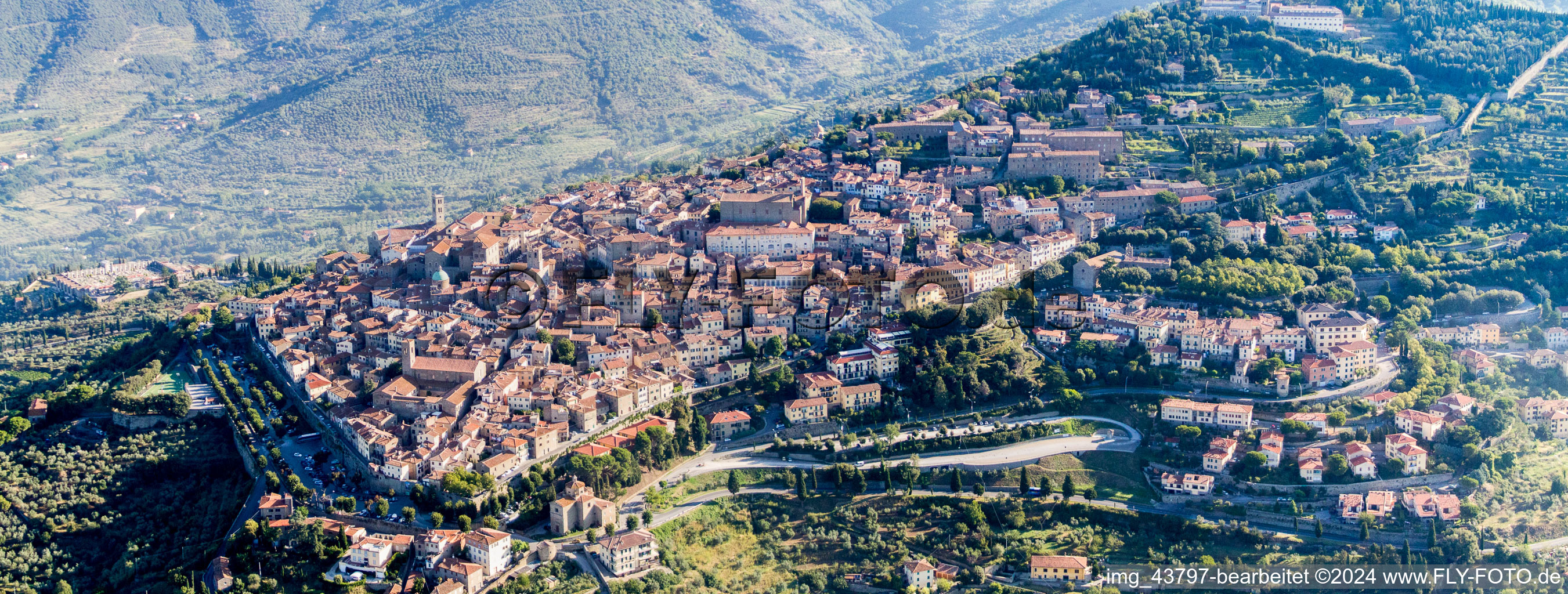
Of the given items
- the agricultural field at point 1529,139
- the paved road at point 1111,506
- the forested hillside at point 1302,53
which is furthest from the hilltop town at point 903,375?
the forested hillside at point 1302,53

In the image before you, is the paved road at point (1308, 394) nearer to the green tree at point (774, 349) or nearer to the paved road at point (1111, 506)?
the paved road at point (1111, 506)

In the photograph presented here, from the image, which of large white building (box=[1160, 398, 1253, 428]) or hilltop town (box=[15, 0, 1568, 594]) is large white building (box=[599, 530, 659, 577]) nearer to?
hilltop town (box=[15, 0, 1568, 594])

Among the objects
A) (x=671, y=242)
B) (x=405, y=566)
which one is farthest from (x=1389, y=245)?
(x=405, y=566)

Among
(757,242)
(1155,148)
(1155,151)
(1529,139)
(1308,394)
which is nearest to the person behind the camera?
(1308,394)

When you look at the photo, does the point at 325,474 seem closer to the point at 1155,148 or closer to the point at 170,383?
the point at 170,383

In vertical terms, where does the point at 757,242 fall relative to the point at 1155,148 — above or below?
below

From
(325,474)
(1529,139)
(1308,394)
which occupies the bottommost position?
(325,474)

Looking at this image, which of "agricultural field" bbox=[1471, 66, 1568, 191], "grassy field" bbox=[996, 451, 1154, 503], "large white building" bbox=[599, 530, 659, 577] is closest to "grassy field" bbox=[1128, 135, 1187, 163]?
"agricultural field" bbox=[1471, 66, 1568, 191]

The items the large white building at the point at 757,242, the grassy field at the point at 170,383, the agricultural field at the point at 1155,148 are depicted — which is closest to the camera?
the grassy field at the point at 170,383

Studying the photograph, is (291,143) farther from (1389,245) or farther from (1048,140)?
(1389,245)

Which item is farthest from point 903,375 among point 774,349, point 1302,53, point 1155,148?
point 1302,53
